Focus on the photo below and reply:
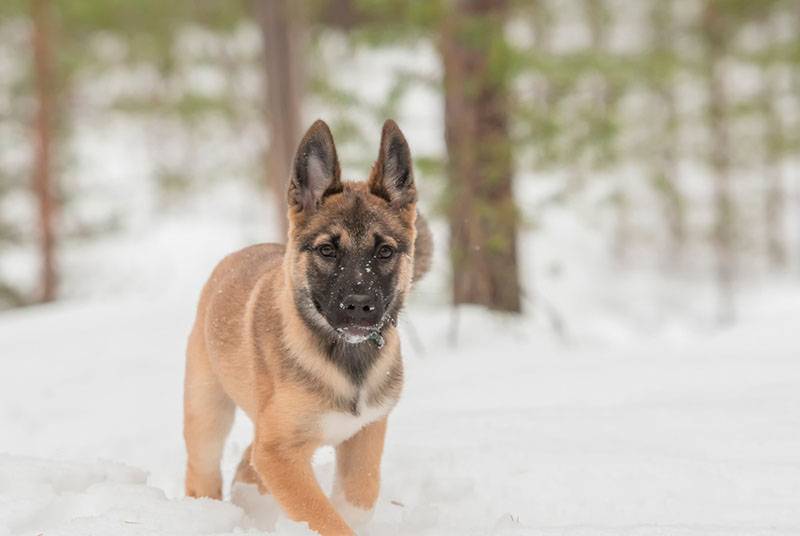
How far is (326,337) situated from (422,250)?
1110mm

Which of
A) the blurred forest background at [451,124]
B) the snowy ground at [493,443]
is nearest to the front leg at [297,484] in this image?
the snowy ground at [493,443]

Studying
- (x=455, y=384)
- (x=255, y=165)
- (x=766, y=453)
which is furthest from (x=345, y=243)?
(x=255, y=165)

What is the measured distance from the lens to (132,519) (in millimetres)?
3494

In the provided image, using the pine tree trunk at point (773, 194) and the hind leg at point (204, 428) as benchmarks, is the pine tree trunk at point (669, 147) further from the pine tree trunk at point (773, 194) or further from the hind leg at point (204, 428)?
the hind leg at point (204, 428)

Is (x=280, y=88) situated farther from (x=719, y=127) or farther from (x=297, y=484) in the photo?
(x=297, y=484)

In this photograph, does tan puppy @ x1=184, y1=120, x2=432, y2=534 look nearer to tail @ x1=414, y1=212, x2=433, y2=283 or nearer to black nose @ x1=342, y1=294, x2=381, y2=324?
black nose @ x1=342, y1=294, x2=381, y2=324

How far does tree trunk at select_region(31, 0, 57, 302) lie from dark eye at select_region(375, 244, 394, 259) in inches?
609

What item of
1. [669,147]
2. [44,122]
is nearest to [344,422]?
[44,122]

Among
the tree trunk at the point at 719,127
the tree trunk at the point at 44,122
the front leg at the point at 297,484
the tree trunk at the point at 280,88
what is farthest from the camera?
the tree trunk at the point at 719,127

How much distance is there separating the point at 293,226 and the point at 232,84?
2603 centimetres

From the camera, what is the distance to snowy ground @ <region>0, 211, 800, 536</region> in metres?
3.74

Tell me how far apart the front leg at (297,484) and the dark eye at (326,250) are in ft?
2.89

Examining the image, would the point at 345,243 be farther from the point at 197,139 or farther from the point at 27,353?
the point at 197,139

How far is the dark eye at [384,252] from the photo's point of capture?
392cm
